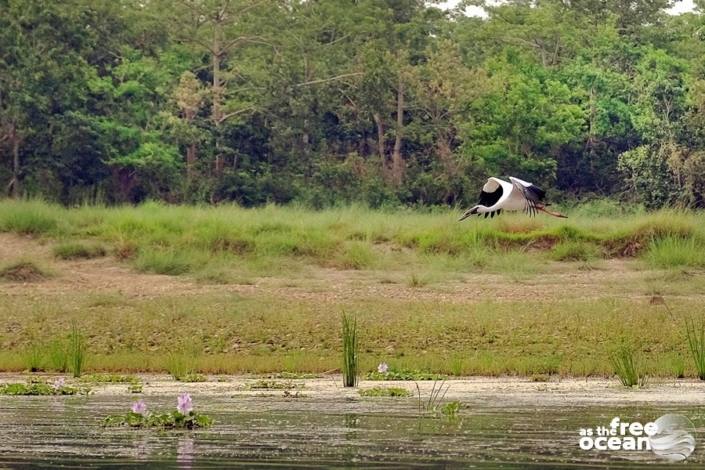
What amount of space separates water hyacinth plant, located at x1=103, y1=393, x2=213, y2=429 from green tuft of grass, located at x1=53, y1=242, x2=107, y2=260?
1360cm

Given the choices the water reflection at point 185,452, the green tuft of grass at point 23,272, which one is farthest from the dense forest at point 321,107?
the water reflection at point 185,452

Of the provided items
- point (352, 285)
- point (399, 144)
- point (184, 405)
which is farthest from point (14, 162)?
point (184, 405)

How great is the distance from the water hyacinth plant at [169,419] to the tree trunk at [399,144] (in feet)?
96.5

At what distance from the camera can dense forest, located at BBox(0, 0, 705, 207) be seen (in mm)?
36844

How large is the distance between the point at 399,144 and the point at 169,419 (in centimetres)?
3034

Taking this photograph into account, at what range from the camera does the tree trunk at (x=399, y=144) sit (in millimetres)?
39219

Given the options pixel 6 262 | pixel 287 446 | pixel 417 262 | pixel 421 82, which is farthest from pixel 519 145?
pixel 287 446

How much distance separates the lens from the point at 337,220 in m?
26.7

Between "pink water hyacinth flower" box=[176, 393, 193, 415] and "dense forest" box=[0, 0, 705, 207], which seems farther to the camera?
"dense forest" box=[0, 0, 705, 207]

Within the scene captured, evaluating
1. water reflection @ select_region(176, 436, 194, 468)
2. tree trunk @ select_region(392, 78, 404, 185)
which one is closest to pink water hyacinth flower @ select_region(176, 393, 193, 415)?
water reflection @ select_region(176, 436, 194, 468)

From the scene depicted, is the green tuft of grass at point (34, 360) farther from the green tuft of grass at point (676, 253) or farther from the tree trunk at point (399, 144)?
the tree trunk at point (399, 144)

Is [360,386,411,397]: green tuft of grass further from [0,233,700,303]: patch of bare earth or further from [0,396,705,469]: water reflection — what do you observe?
[0,233,700,303]: patch of bare earth

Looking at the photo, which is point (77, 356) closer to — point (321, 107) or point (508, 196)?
point (508, 196)

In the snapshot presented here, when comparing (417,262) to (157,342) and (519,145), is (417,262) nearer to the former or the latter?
(157,342)
